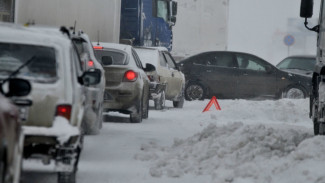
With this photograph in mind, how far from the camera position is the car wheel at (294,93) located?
29062 millimetres

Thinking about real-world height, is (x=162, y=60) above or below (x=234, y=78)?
above

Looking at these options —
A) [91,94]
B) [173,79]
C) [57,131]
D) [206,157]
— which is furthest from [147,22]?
[57,131]

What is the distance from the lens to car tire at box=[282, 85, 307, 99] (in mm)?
29062

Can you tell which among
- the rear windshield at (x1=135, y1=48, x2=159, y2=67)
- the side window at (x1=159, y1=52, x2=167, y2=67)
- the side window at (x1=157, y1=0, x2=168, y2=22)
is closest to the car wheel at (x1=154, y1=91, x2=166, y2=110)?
the side window at (x1=159, y1=52, x2=167, y2=67)

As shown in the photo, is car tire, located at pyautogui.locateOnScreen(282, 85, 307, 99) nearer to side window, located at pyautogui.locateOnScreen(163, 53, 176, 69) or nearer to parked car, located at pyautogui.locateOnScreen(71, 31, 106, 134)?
side window, located at pyautogui.locateOnScreen(163, 53, 176, 69)

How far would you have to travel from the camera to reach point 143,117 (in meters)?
→ 19.7

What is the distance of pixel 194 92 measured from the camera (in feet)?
94.6

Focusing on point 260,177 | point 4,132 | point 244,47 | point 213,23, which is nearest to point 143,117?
point 260,177

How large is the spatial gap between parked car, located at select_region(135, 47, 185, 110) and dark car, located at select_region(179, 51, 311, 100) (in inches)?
134

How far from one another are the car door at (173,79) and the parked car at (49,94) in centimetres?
1488

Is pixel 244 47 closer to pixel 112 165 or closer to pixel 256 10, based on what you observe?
pixel 256 10

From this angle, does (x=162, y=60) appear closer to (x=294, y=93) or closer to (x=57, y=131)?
(x=294, y=93)

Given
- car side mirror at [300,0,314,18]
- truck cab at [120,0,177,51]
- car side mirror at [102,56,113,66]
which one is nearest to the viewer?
car side mirror at [300,0,314,18]

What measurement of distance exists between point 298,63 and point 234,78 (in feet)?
16.3
